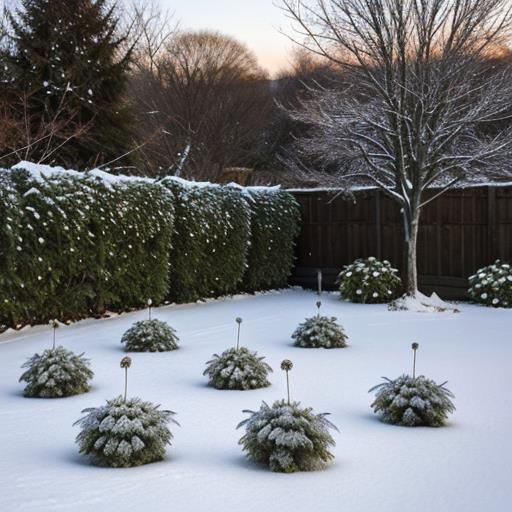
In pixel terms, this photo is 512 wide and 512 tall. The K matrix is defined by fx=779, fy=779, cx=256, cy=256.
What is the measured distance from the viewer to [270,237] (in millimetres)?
16188

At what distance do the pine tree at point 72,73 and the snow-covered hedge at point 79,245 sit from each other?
295 inches

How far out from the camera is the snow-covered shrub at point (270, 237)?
52.0 feet

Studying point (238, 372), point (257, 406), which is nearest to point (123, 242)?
point (238, 372)

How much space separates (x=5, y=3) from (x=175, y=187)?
1157 centimetres

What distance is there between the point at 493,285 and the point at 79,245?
23.1ft

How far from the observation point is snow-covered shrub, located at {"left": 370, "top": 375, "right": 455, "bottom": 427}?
5875 mm

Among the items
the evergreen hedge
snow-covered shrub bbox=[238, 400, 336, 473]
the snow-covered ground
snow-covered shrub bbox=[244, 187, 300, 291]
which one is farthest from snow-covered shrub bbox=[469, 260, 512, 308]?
snow-covered shrub bbox=[238, 400, 336, 473]

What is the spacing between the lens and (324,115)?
44.1 feet

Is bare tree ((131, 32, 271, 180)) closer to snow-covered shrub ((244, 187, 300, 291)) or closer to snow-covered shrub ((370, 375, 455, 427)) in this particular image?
snow-covered shrub ((244, 187, 300, 291))

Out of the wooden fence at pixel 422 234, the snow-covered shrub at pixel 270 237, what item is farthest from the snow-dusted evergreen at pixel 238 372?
the snow-covered shrub at pixel 270 237

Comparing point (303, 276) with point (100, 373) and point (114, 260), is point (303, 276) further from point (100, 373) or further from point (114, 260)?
point (100, 373)

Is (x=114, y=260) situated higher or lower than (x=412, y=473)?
higher

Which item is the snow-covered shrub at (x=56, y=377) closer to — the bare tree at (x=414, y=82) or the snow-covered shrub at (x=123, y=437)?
the snow-covered shrub at (x=123, y=437)

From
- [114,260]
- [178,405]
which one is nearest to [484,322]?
[114,260]
